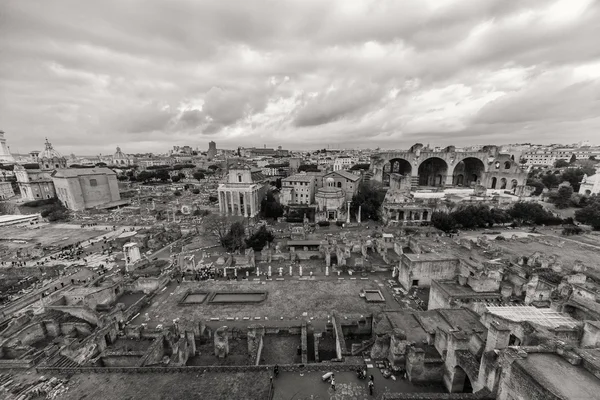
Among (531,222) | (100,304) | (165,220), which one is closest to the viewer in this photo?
(100,304)

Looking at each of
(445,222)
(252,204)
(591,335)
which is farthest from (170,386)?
(445,222)

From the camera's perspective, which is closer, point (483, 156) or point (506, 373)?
point (506, 373)

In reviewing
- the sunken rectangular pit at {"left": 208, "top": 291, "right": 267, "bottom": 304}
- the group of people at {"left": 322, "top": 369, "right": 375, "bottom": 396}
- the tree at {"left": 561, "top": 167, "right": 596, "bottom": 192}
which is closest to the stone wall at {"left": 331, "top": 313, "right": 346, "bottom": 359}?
the group of people at {"left": 322, "top": 369, "right": 375, "bottom": 396}

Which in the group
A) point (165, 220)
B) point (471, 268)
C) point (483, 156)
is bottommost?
point (165, 220)

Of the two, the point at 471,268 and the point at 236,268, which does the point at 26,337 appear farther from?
the point at 471,268

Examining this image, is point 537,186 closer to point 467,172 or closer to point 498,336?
point 467,172

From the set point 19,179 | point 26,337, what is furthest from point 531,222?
point 19,179
